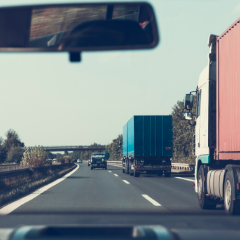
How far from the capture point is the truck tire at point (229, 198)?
7.01 metres

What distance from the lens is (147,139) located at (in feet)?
79.4

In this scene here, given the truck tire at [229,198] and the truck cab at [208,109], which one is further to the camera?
the truck cab at [208,109]

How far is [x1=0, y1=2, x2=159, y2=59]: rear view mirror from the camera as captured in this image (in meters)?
3.33

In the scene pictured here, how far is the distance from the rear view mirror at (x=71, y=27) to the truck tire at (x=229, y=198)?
4.53 metres

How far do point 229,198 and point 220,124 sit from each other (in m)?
1.54

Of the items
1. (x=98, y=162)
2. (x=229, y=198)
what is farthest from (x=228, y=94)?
(x=98, y=162)

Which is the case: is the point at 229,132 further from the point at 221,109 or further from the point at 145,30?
the point at 145,30

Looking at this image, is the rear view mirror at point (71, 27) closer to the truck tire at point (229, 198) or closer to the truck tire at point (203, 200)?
the truck tire at point (229, 198)

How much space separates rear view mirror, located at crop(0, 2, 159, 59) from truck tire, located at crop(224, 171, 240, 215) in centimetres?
453

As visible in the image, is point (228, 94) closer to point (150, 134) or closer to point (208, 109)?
point (208, 109)

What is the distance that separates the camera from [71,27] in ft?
10.9

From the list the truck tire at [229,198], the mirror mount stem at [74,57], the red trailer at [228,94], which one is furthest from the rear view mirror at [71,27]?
the truck tire at [229,198]

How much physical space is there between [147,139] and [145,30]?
818 inches

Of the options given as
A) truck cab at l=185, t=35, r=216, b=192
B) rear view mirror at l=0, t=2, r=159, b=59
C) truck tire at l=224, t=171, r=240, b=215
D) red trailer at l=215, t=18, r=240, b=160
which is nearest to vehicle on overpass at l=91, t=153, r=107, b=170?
truck cab at l=185, t=35, r=216, b=192
